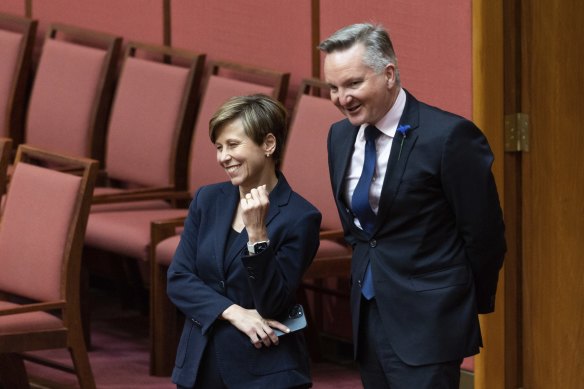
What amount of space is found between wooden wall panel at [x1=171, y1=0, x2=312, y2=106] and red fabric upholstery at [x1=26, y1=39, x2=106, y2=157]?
16.6 inches

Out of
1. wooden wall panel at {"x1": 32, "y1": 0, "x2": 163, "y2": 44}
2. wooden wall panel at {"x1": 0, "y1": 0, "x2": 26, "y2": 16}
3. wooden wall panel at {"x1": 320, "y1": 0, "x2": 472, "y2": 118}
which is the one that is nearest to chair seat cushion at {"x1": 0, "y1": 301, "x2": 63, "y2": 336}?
wooden wall panel at {"x1": 320, "y1": 0, "x2": 472, "y2": 118}

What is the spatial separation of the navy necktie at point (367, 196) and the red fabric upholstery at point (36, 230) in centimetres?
155

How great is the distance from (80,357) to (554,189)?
156 cm

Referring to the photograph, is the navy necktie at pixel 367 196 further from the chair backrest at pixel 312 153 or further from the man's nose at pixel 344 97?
the chair backrest at pixel 312 153

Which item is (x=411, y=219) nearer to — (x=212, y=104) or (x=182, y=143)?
(x=212, y=104)

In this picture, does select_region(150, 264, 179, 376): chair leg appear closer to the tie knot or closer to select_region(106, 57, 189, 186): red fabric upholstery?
select_region(106, 57, 189, 186): red fabric upholstery

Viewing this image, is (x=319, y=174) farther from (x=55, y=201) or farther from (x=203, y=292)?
(x=203, y=292)

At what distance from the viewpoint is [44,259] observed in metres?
4.22

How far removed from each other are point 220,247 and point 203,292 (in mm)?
111

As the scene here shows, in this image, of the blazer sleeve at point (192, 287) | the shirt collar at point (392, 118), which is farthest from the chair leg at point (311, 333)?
the shirt collar at point (392, 118)

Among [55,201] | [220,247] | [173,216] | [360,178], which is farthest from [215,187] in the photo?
[173,216]

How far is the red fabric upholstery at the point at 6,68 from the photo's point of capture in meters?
6.24

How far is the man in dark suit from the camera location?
2732 millimetres

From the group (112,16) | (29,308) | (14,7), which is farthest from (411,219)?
(14,7)
